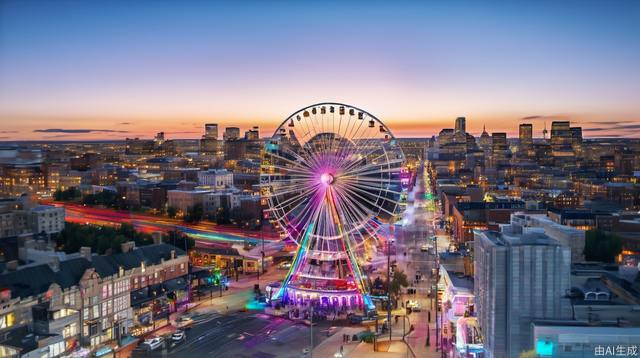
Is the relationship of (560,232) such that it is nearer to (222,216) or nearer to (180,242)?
(180,242)

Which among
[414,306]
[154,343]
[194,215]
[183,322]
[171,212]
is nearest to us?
[154,343]

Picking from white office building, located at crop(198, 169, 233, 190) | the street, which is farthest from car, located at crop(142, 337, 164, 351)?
white office building, located at crop(198, 169, 233, 190)

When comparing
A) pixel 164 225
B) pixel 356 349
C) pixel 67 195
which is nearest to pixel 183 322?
pixel 356 349

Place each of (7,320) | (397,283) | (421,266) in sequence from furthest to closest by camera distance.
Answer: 1. (421,266)
2. (397,283)
3. (7,320)

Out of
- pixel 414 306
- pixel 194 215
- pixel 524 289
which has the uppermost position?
pixel 524 289

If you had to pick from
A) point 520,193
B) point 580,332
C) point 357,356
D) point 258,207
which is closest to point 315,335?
point 357,356

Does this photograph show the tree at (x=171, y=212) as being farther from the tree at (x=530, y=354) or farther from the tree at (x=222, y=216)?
the tree at (x=530, y=354)

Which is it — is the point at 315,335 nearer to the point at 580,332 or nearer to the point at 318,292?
the point at 318,292
